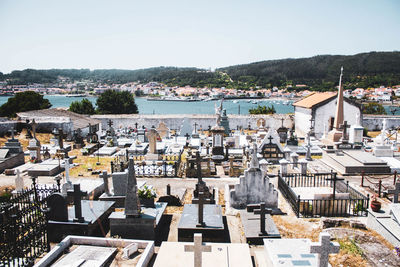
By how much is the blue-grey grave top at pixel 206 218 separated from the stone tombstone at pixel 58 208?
3.09m

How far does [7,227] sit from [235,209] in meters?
6.34

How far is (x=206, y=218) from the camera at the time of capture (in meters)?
7.94

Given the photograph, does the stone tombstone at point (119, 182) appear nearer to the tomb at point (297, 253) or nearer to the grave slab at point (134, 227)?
the grave slab at point (134, 227)

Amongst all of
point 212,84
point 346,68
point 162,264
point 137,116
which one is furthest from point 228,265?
point 212,84

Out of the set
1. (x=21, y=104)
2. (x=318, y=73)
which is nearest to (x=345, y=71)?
(x=318, y=73)

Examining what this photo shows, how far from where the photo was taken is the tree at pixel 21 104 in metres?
36.9

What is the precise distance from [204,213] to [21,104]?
124 feet

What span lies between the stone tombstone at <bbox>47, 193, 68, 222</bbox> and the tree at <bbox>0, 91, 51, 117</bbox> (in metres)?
34.8

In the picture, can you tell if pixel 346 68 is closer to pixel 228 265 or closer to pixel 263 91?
pixel 263 91

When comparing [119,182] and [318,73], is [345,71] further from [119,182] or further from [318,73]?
[119,182]

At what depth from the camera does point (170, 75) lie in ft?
604

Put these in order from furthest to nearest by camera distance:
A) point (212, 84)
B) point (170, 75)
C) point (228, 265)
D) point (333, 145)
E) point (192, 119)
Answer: point (170, 75) < point (212, 84) < point (192, 119) < point (333, 145) < point (228, 265)

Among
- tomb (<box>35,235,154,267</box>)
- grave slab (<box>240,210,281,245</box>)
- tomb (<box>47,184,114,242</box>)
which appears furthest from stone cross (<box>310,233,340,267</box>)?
tomb (<box>47,184,114,242</box>)

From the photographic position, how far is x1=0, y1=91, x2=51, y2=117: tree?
36.9 m
